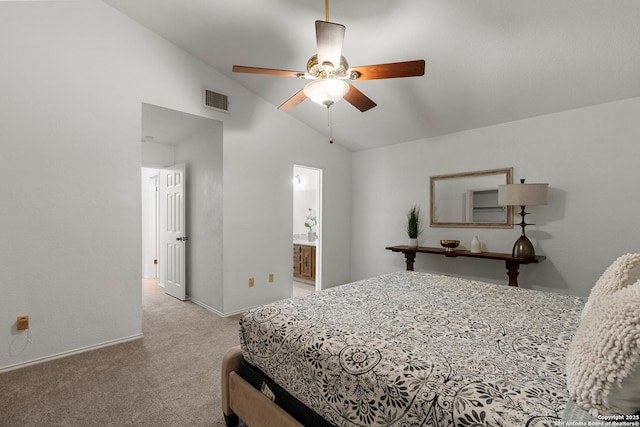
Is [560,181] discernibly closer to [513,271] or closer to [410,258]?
[513,271]

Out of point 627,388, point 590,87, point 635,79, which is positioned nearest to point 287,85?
point 590,87

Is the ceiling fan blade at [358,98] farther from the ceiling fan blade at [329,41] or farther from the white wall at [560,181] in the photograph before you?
the white wall at [560,181]

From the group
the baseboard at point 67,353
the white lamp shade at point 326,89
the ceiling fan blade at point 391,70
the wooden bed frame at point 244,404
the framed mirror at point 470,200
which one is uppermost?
the ceiling fan blade at point 391,70

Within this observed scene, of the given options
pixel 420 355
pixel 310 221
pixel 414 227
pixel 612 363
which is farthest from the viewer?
pixel 310 221

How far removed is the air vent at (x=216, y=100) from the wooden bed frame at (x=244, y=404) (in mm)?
2732

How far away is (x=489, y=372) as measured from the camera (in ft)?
3.42

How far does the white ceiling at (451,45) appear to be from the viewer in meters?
2.26

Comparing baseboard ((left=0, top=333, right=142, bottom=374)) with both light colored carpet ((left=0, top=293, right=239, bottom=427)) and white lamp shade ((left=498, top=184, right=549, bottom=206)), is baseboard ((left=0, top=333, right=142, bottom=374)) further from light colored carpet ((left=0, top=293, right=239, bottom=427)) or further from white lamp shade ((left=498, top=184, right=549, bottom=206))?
white lamp shade ((left=498, top=184, right=549, bottom=206))

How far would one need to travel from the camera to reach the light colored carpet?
181 cm

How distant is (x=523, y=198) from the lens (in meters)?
3.02

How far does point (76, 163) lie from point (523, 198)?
417 cm

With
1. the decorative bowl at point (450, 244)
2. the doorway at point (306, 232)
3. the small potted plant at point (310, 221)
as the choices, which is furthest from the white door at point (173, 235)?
the decorative bowl at point (450, 244)

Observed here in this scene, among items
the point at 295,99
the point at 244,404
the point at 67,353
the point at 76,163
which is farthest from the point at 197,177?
the point at 244,404

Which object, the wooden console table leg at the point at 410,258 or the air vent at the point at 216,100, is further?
the wooden console table leg at the point at 410,258
